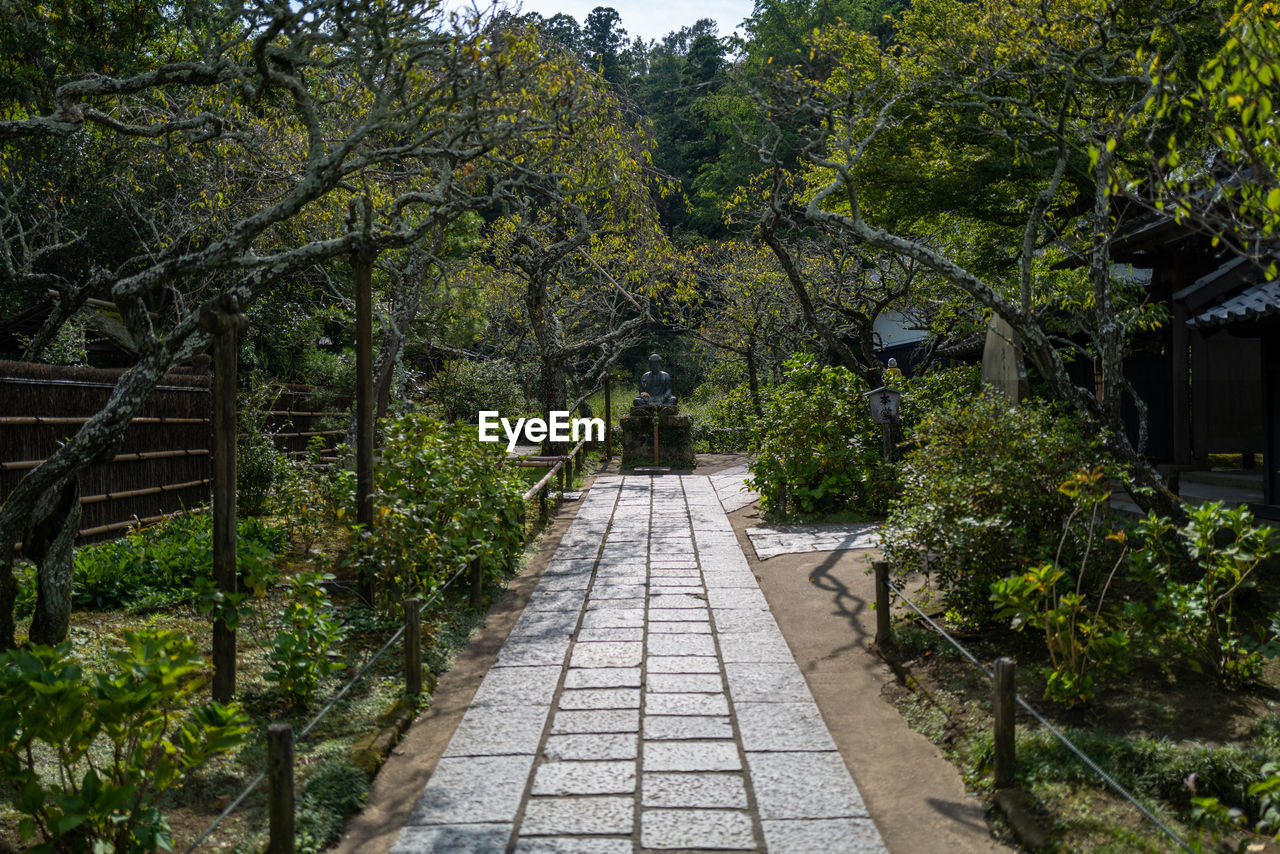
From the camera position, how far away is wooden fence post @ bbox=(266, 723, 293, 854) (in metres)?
3.53

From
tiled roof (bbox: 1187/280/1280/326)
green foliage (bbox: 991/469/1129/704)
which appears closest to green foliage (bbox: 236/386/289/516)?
green foliage (bbox: 991/469/1129/704)

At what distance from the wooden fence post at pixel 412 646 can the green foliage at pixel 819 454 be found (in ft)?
23.4

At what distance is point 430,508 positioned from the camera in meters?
7.17

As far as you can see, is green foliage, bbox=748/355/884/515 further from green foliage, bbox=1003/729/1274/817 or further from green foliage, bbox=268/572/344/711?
green foliage, bbox=268/572/344/711

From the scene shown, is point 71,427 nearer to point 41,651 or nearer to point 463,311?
point 41,651

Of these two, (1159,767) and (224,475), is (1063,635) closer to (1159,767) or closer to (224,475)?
(1159,767)

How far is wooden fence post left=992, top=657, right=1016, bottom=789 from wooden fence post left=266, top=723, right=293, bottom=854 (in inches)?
120

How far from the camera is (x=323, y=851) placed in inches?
154

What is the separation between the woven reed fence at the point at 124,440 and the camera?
7863 mm

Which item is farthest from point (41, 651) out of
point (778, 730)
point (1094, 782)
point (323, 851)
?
point (1094, 782)

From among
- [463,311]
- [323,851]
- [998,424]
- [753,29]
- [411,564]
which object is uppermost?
[753,29]

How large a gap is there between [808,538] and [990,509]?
426 centimetres

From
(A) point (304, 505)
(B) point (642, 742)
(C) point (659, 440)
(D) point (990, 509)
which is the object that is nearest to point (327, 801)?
(B) point (642, 742)

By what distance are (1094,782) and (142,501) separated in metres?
8.95
